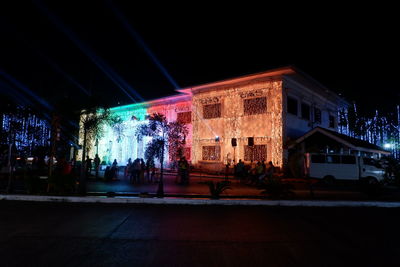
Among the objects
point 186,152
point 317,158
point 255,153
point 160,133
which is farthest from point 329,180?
point 186,152

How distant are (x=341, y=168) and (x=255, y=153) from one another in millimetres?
7304

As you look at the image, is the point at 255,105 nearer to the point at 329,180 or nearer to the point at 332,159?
the point at 332,159

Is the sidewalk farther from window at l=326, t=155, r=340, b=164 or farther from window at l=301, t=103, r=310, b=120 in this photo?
window at l=301, t=103, r=310, b=120

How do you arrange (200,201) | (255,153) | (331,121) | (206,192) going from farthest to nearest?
1. (331,121)
2. (255,153)
3. (206,192)
4. (200,201)

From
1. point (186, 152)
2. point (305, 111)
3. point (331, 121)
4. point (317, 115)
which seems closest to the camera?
point (305, 111)

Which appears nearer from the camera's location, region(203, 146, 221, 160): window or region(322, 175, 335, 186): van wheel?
region(322, 175, 335, 186): van wheel

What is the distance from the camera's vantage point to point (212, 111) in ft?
82.1

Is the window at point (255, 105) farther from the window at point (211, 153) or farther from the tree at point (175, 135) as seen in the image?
the tree at point (175, 135)

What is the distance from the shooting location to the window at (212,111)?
24.7 metres

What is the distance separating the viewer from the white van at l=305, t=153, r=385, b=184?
15734 mm

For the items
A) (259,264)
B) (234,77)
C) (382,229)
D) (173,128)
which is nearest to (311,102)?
(234,77)

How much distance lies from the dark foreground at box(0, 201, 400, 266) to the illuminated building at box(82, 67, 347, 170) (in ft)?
38.6

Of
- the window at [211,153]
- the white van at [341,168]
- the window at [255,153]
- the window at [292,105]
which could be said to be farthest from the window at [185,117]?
the white van at [341,168]

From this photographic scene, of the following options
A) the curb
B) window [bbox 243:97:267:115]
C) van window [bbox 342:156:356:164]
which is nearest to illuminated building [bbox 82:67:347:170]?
window [bbox 243:97:267:115]
